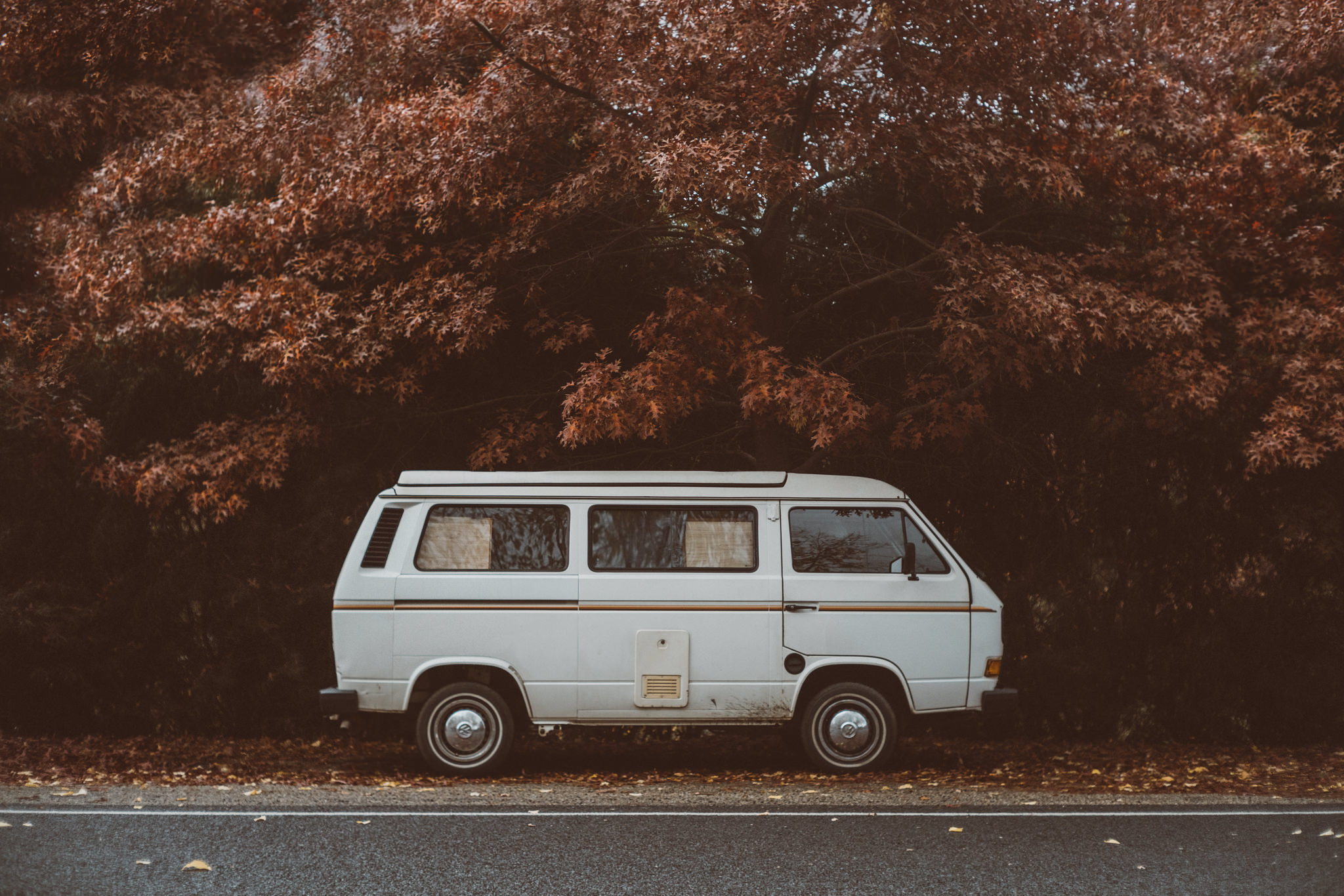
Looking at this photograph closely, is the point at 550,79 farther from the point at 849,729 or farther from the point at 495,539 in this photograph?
the point at 849,729

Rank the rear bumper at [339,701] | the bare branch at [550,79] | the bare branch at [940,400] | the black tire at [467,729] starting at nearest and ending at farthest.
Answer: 1. the rear bumper at [339,701]
2. the black tire at [467,729]
3. the bare branch at [550,79]
4. the bare branch at [940,400]

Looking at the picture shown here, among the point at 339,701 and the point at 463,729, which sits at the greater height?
the point at 339,701

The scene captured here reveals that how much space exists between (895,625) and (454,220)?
4.79 meters

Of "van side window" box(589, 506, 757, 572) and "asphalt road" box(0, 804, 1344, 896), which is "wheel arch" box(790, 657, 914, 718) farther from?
"asphalt road" box(0, 804, 1344, 896)

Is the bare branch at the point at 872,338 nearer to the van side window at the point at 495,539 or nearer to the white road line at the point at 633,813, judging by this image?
the van side window at the point at 495,539

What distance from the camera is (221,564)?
12.2m

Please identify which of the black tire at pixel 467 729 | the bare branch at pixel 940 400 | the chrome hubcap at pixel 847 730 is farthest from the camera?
the bare branch at pixel 940 400

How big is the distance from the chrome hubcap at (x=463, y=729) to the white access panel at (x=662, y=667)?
1.11 metres

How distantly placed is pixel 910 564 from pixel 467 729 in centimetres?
326

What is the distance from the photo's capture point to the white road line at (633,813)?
7141mm

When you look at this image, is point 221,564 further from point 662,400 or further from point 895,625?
point 895,625

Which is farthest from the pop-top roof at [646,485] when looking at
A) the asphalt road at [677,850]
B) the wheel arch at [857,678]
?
the asphalt road at [677,850]

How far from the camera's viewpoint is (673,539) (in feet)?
28.9

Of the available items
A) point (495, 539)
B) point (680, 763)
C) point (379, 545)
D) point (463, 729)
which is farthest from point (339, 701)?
point (680, 763)
